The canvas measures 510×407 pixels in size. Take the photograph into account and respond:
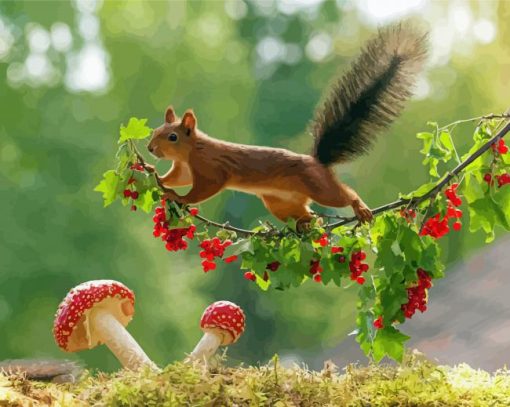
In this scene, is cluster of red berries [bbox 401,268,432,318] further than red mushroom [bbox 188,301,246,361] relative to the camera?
No

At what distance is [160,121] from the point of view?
2537 mm

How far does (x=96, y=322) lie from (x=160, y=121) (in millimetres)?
1570

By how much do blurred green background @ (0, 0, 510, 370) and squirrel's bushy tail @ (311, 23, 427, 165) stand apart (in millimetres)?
1419

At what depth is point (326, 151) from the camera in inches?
37.6

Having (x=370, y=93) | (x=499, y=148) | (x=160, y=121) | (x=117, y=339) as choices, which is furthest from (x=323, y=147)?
(x=160, y=121)

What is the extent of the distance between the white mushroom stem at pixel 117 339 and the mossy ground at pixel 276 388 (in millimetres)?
34

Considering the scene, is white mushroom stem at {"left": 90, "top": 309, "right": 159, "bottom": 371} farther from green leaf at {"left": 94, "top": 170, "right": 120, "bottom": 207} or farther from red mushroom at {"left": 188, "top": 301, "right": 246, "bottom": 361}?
green leaf at {"left": 94, "top": 170, "right": 120, "bottom": 207}

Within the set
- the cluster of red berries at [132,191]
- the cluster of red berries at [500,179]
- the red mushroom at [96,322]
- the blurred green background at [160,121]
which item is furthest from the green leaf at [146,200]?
the blurred green background at [160,121]

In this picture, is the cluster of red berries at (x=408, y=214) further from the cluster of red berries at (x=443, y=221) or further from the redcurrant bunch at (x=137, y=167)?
the redcurrant bunch at (x=137, y=167)

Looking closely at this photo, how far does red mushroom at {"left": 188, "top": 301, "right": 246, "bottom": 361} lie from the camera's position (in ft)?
3.37

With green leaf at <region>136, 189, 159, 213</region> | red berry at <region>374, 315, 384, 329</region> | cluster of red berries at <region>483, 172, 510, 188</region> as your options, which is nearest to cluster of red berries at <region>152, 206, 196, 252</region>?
green leaf at <region>136, 189, 159, 213</region>

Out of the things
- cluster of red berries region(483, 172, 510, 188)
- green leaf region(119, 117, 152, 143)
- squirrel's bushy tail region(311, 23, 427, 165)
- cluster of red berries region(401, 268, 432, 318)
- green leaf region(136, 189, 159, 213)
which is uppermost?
squirrel's bushy tail region(311, 23, 427, 165)

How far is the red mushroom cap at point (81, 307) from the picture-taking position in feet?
3.29

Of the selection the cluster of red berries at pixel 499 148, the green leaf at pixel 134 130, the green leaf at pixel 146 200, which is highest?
the cluster of red berries at pixel 499 148
